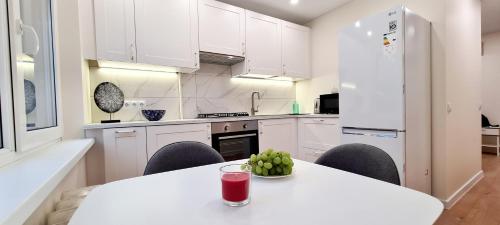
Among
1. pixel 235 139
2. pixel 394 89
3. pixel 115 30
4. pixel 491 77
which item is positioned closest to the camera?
pixel 394 89

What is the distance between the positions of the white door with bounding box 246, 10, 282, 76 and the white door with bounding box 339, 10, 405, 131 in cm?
97

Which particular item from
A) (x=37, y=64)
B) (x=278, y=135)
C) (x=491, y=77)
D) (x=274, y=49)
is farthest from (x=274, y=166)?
(x=491, y=77)

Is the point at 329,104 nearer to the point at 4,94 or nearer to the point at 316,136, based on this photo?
the point at 316,136

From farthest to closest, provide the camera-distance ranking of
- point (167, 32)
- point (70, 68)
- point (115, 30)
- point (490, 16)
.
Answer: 1. point (490, 16)
2. point (167, 32)
3. point (115, 30)
4. point (70, 68)

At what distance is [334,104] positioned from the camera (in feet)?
9.90

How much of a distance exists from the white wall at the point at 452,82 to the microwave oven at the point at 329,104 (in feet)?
3.30

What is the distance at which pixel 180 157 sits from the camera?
47.6 inches

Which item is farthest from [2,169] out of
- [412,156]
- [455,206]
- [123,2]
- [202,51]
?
[455,206]

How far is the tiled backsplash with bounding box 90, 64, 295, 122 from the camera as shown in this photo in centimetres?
244

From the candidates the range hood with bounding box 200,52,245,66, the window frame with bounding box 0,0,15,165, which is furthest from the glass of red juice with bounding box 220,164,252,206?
the range hood with bounding box 200,52,245,66

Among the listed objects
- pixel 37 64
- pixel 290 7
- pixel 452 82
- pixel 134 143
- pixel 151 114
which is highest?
pixel 290 7

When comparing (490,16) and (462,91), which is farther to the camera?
(490,16)

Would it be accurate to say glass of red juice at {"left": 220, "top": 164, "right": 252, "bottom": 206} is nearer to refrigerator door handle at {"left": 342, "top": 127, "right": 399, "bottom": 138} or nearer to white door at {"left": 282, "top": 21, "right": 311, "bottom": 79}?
refrigerator door handle at {"left": 342, "top": 127, "right": 399, "bottom": 138}

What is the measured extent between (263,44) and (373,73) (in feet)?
4.78
